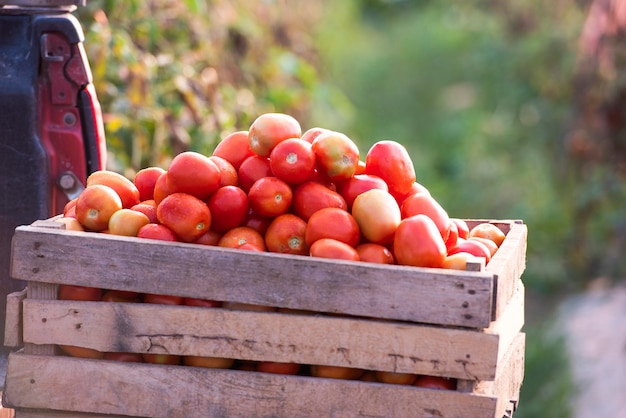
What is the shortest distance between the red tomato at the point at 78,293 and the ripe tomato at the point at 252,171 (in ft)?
1.53

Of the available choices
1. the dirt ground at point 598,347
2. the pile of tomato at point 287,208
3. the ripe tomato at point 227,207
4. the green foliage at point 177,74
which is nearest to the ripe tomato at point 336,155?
the pile of tomato at point 287,208

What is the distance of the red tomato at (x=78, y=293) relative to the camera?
2332mm

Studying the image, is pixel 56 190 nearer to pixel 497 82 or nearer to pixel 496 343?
pixel 496 343

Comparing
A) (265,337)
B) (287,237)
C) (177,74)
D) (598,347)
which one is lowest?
(598,347)

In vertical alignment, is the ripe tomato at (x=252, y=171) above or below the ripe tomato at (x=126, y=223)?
above

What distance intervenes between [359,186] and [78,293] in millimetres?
740

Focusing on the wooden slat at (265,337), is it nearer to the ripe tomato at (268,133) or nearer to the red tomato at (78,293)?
the red tomato at (78,293)

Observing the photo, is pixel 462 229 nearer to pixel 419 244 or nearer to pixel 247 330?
pixel 419 244

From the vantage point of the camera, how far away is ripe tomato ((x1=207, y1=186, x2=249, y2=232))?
2396mm

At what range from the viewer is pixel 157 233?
2.32m

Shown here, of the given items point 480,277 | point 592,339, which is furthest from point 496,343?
point 592,339

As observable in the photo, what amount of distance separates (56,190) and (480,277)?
141 cm

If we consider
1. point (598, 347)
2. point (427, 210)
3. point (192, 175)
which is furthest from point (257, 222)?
point (598, 347)

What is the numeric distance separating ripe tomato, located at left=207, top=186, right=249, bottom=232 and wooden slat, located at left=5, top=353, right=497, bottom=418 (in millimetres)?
365
